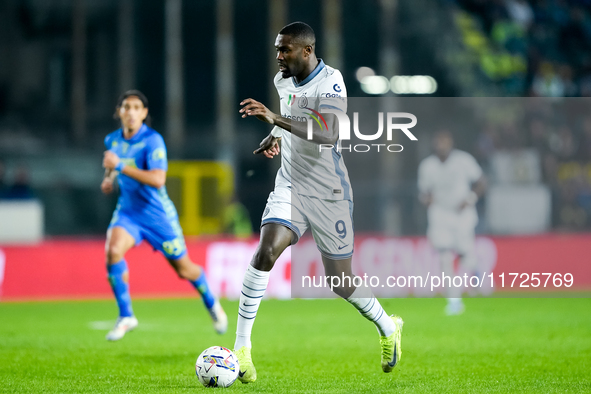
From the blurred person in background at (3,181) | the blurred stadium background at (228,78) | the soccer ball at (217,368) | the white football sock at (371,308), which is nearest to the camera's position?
the soccer ball at (217,368)

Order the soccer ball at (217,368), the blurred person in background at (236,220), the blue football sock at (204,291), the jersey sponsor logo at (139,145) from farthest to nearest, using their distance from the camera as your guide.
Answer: the blurred person in background at (236,220) < the blue football sock at (204,291) < the jersey sponsor logo at (139,145) < the soccer ball at (217,368)

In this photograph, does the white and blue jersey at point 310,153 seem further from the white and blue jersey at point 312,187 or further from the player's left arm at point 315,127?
the player's left arm at point 315,127

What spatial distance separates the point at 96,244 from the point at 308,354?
7401 millimetres

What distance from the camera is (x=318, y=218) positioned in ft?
20.2

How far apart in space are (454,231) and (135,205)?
17.8 feet

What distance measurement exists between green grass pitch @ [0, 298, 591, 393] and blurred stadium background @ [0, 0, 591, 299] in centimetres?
569

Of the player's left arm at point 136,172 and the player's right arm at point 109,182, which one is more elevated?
the player's left arm at point 136,172

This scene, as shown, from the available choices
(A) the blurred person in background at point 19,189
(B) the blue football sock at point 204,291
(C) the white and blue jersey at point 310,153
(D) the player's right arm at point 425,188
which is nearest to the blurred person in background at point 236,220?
(A) the blurred person in background at point 19,189

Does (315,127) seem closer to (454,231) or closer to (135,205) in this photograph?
(135,205)

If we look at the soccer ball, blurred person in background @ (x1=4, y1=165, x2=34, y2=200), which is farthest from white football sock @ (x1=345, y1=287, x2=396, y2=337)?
blurred person in background @ (x1=4, y1=165, x2=34, y2=200)

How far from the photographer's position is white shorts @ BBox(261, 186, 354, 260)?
20.2ft

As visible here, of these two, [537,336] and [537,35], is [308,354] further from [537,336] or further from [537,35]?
[537,35]

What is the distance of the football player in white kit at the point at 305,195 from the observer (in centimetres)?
600

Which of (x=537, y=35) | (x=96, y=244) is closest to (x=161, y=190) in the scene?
(x=96, y=244)
